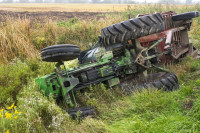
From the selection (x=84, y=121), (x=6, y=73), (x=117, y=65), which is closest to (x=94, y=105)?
(x=84, y=121)

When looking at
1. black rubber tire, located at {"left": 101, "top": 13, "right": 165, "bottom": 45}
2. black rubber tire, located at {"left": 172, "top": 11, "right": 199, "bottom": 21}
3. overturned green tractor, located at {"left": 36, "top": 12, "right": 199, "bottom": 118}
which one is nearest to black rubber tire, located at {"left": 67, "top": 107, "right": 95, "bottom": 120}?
overturned green tractor, located at {"left": 36, "top": 12, "right": 199, "bottom": 118}

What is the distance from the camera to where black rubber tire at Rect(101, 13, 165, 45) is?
407cm

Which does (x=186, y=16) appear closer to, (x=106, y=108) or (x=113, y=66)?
(x=113, y=66)

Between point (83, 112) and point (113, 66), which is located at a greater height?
point (113, 66)

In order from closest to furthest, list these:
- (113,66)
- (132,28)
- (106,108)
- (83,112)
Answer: (83,112) → (106,108) → (132,28) → (113,66)

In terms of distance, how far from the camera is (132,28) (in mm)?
4070

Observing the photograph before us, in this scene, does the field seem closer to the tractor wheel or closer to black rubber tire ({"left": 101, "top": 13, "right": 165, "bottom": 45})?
the tractor wheel

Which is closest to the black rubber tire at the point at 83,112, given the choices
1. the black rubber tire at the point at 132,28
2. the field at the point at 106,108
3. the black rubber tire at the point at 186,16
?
the field at the point at 106,108

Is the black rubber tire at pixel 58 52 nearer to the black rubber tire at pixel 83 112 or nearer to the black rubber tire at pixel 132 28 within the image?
the black rubber tire at pixel 83 112

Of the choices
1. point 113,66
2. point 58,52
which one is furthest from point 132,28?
point 58,52

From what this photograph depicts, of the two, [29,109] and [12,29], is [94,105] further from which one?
[12,29]

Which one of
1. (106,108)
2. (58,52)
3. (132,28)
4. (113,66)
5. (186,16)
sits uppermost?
(186,16)

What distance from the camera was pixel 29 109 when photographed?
10.0 feet

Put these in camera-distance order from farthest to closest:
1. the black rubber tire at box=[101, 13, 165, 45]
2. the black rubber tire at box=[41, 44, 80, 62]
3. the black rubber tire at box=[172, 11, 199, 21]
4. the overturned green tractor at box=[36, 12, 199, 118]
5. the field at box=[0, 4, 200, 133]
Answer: the black rubber tire at box=[172, 11, 199, 21]
the black rubber tire at box=[101, 13, 165, 45]
the overturned green tractor at box=[36, 12, 199, 118]
the black rubber tire at box=[41, 44, 80, 62]
the field at box=[0, 4, 200, 133]
